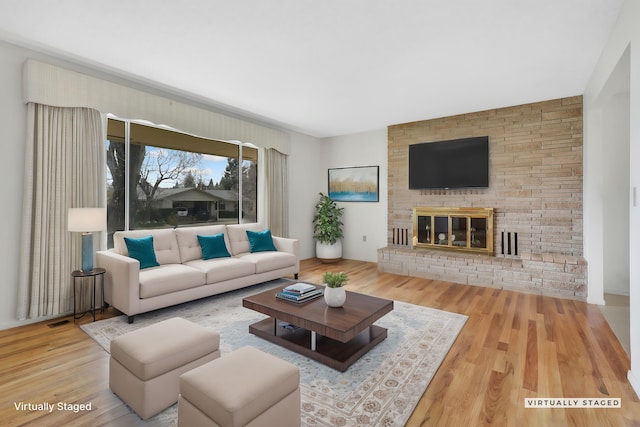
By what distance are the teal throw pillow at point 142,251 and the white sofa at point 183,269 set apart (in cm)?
7

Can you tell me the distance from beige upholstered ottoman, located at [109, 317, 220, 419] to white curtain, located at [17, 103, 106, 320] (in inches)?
73.8

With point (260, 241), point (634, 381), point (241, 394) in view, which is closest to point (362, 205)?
point (260, 241)

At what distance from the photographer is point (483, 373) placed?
88.3 inches

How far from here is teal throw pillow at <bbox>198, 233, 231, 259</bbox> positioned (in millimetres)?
4211

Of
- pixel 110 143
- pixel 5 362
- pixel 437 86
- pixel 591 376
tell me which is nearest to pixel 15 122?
pixel 110 143

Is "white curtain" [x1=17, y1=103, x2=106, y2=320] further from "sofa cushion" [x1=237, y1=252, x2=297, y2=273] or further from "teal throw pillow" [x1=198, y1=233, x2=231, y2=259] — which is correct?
"sofa cushion" [x1=237, y1=252, x2=297, y2=273]

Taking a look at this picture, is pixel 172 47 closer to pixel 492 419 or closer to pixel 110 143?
pixel 110 143

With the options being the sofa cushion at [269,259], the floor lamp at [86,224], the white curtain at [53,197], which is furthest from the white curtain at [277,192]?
the floor lamp at [86,224]

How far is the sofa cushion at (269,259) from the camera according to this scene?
4289mm

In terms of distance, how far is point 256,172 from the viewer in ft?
19.1

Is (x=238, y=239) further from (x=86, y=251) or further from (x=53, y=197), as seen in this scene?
(x=53, y=197)

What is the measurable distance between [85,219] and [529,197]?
5656 mm

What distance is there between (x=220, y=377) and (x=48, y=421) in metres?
1.13

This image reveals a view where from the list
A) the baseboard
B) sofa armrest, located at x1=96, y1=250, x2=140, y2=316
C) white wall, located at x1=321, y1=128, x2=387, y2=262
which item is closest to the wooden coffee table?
sofa armrest, located at x1=96, y1=250, x2=140, y2=316
